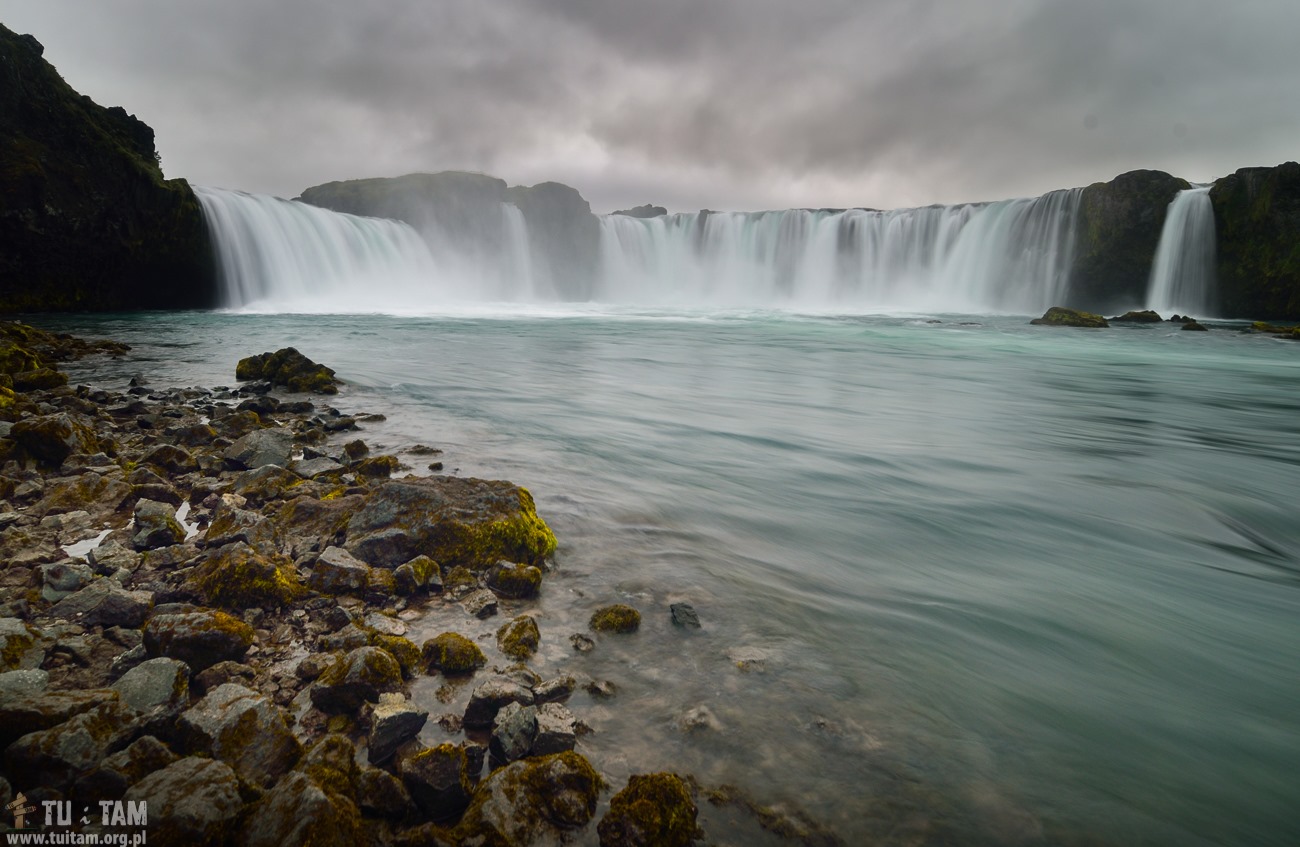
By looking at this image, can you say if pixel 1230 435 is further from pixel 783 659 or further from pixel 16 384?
pixel 16 384

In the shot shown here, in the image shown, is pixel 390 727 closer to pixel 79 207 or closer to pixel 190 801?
pixel 190 801

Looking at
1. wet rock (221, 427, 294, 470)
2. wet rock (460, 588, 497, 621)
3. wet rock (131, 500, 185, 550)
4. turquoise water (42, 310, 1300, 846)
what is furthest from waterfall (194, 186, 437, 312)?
wet rock (460, 588, 497, 621)

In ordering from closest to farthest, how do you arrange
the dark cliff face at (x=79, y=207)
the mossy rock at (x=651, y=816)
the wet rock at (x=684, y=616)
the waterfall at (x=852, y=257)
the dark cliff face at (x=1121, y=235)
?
the mossy rock at (x=651, y=816), the wet rock at (x=684, y=616), the dark cliff face at (x=79, y=207), the dark cliff face at (x=1121, y=235), the waterfall at (x=852, y=257)

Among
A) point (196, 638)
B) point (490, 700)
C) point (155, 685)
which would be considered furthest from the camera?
point (196, 638)

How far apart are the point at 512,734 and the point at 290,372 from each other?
36.1ft

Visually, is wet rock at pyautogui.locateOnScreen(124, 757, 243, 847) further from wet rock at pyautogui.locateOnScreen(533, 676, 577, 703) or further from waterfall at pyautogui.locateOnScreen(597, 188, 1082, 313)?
waterfall at pyautogui.locateOnScreen(597, 188, 1082, 313)

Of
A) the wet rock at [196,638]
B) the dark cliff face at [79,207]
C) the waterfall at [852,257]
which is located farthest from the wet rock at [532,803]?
the waterfall at [852,257]

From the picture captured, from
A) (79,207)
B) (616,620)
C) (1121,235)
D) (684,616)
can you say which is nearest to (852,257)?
(1121,235)

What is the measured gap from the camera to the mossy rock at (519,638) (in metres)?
3.18

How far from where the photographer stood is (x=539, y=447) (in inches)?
307

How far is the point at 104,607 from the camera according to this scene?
3.00m

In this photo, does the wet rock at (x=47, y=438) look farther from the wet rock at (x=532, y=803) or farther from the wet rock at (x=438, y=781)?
the wet rock at (x=532, y=803)

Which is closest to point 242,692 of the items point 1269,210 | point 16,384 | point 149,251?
point 16,384

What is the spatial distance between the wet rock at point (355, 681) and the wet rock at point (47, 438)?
4484 mm
